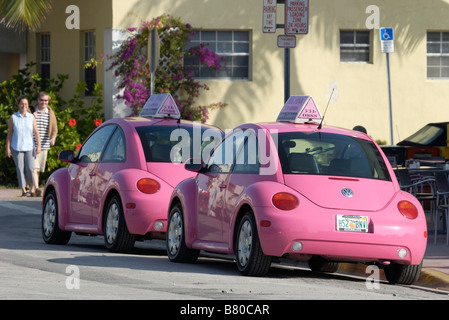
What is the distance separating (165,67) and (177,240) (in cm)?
1378

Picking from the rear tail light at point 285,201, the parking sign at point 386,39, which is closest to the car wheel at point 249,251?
the rear tail light at point 285,201

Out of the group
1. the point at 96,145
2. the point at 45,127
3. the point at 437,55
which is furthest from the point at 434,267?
the point at 437,55

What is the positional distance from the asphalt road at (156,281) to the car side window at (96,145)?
1.12 meters

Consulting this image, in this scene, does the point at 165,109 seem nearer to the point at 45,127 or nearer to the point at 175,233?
the point at 175,233

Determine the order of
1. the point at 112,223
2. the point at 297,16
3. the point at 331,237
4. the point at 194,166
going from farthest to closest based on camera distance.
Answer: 1. the point at 297,16
2. the point at 112,223
3. the point at 194,166
4. the point at 331,237

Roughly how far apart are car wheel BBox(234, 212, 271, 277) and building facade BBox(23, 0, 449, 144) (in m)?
15.0

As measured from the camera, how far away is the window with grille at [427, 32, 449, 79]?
27.5 m

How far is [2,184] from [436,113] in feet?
33.1

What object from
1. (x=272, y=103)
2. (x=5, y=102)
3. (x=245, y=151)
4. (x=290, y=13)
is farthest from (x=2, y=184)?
(x=245, y=151)

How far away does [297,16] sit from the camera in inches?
703

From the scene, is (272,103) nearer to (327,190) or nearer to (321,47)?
(321,47)

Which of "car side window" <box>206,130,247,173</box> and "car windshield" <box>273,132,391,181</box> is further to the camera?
"car side window" <box>206,130,247,173</box>

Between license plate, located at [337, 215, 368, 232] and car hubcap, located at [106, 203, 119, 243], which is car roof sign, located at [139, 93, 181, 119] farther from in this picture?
license plate, located at [337, 215, 368, 232]

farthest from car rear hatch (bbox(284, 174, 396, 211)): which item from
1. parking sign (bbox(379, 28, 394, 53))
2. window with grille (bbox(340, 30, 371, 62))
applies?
window with grille (bbox(340, 30, 371, 62))
